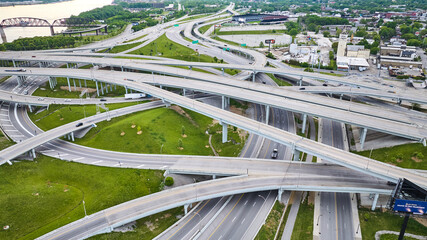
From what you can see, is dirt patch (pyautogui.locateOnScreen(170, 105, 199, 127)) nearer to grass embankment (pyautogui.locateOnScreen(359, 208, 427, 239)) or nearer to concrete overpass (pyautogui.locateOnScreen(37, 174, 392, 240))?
concrete overpass (pyautogui.locateOnScreen(37, 174, 392, 240))

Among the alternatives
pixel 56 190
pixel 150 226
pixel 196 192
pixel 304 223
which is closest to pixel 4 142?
pixel 56 190

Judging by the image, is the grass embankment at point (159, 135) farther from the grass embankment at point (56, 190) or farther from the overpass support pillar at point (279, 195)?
the overpass support pillar at point (279, 195)

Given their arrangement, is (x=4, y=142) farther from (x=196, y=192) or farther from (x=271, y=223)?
(x=271, y=223)

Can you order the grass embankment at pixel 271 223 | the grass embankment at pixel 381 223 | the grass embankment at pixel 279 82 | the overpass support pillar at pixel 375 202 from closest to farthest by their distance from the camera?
1. the grass embankment at pixel 271 223
2. the grass embankment at pixel 381 223
3. the overpass support pillar at pixel 375 202
4. the grass embankment at pixel 279 82

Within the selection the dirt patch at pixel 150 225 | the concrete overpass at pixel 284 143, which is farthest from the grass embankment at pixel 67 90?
the dirt patch at pixel 150 225

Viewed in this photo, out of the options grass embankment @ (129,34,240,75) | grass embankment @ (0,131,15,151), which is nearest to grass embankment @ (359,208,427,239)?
grass embankment @ (0,131,15,151)

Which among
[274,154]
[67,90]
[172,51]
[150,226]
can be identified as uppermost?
[172,51]
